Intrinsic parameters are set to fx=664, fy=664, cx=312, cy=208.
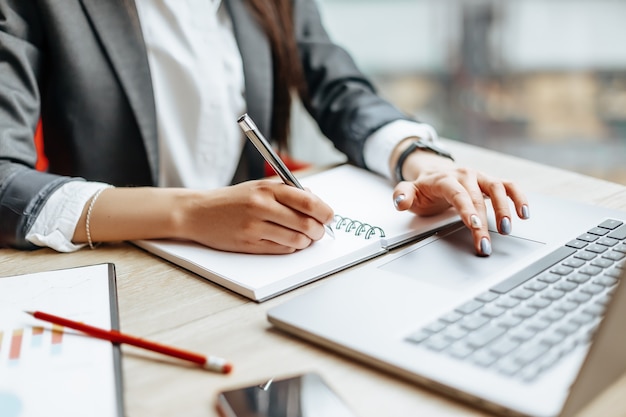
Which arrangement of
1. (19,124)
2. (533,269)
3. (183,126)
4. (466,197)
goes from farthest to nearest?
1. (183,126)
2. (19,124)
3. (466,197)
4. (533,269)

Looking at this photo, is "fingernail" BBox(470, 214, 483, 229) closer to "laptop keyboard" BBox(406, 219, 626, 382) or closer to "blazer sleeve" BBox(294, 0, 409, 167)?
"laptop keyboard" BBox(406, 219, 626, 382)

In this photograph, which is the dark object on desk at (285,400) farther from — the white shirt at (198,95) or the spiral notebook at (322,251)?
the white shirt at (198,95)

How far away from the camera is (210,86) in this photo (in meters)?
1.09

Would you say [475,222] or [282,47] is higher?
[282,47]

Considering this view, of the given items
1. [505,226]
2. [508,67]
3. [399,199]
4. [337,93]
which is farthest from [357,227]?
[508,67]

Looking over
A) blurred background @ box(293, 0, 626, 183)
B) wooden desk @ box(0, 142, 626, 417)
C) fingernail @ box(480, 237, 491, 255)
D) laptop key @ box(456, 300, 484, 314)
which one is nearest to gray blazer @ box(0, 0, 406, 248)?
wooden desk @ box(0, 142, 626, 417)

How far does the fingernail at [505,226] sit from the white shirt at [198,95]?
280mm

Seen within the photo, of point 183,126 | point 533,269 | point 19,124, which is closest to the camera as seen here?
point 533,269

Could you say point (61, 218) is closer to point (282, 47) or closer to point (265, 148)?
point (265, 148)

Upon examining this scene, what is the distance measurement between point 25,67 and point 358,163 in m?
0.50

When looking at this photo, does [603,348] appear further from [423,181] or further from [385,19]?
[385,19]

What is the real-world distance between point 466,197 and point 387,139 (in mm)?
255

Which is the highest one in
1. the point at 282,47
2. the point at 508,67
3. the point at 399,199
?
the point at 282,47

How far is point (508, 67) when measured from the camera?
2385 mm
